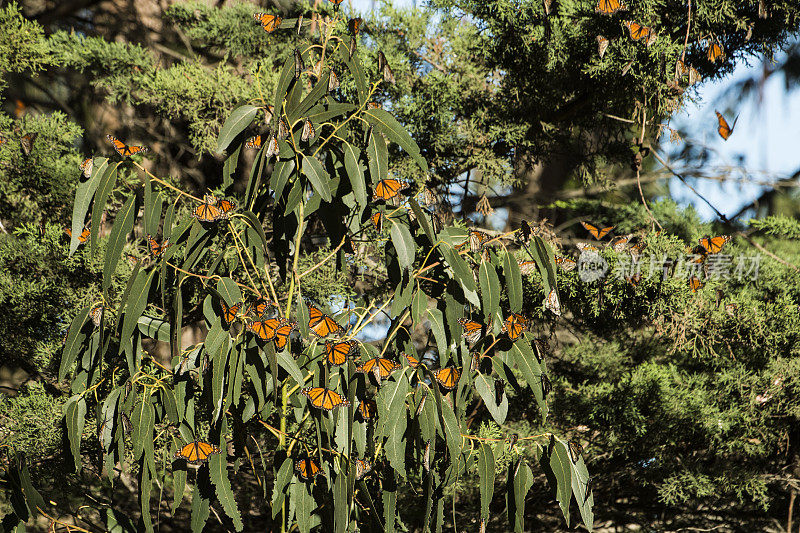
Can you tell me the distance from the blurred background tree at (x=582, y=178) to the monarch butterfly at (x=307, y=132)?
1.12 meters

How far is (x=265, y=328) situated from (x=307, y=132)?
0.40 meters

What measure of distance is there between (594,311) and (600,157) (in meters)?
1.01

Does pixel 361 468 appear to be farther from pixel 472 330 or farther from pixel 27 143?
pixel 27 143

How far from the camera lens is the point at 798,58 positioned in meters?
4.30

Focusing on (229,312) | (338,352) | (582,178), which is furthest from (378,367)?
(582,178)

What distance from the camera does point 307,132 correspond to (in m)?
1.31

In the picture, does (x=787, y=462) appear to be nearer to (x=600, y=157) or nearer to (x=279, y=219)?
(x=600, y=157)

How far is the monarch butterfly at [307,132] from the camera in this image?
130 centimetres

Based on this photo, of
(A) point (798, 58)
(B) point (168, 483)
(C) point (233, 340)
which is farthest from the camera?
(A) point (798, 58)

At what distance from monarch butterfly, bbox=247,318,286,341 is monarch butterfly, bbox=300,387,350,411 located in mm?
140

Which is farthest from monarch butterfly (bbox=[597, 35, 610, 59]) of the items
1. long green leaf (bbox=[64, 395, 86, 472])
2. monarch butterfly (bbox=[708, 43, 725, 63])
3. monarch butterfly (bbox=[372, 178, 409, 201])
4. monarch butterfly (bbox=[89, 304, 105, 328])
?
long green leaf (bbox=[64, 395, 86, 472])

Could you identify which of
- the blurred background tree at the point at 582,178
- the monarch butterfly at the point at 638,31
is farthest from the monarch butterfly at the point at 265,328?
the monarch butterfly at the point at 638,31

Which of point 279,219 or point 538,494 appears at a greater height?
point 279,219

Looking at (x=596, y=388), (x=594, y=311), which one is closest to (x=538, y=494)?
(x=596, y=388)
